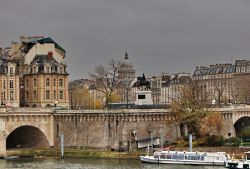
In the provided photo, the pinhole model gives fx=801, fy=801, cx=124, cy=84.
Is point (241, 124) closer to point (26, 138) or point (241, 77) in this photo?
point (26, 138)

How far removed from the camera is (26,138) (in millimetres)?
117875

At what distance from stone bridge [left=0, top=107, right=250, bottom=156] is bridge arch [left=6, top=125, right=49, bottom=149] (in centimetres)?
18

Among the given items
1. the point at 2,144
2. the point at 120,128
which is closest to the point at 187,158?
the point at 120,128

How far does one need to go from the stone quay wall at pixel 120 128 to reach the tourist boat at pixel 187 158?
424 inches

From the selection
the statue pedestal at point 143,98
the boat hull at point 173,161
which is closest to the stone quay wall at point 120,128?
the statue pedestal at point 143,98

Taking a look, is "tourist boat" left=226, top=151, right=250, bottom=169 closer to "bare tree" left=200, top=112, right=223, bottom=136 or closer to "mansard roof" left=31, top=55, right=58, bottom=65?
"bare tree" left=200, top=112, right=223, bottom=136

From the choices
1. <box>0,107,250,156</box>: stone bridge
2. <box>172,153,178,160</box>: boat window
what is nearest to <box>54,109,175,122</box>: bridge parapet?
<box>0,107,250,156</box>: stone bridge

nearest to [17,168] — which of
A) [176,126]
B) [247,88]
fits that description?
[176,126]

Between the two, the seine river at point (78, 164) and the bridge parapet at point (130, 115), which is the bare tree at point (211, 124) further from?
the seine river at point (78, 164)

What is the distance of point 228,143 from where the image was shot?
99.8 metres

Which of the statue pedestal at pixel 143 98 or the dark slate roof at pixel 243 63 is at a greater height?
the dark slate roof at pixel 243 63

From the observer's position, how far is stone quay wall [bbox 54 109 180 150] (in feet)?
351

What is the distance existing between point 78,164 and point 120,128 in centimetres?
1610

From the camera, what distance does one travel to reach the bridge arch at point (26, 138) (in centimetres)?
11394
